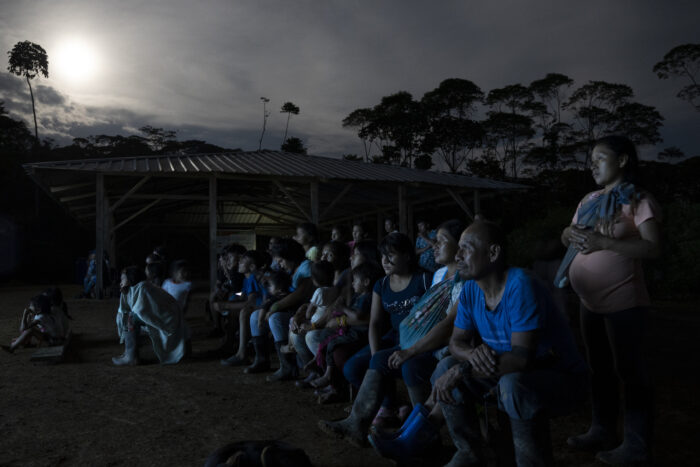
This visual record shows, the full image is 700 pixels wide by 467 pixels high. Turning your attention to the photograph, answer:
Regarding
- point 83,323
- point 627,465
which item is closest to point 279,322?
point 627,465

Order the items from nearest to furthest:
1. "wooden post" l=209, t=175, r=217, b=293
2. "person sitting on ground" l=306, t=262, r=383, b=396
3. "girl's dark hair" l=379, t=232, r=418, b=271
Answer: "girl's dark hair" l=379, t=232, r=418, b=271
"person sitting on ground" l=306, t=262, r=383, b=396
"wooden post" l=209, t=175, r=217, b=293

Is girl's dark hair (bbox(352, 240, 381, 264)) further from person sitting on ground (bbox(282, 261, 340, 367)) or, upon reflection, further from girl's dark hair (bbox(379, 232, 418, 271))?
girl's dark hair (bbox(379, 232, 418, 271))

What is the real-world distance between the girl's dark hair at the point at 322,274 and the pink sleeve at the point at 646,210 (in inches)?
96.9

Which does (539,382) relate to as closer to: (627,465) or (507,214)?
(627,465)

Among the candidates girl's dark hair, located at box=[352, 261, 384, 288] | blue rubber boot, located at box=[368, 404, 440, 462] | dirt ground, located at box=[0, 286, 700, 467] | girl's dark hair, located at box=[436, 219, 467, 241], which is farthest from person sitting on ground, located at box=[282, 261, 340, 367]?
blue rubber boot, located at box=[368, 404, 440, 462]

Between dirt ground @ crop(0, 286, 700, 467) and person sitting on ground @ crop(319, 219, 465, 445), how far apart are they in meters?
0.17

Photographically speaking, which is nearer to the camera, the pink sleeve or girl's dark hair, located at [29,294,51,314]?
the pink sleeve

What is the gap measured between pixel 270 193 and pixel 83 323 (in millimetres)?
10385

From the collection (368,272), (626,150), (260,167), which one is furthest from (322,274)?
(260,167)

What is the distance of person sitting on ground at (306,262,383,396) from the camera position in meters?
3.54

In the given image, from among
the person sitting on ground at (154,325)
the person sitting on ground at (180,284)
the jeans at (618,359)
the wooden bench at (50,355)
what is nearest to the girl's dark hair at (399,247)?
the jeans at (618,359)

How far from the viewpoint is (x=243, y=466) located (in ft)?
6.43

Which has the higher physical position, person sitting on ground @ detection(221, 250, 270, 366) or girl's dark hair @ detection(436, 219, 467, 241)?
girl's dark hair @ detection(436, 219, 467, 241)

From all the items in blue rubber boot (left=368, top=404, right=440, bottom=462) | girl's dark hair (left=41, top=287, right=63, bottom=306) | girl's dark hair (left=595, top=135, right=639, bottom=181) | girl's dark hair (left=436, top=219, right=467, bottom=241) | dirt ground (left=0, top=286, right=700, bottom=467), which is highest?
girl's dark hair (left=595, top=135, right=639, bottom=181)
